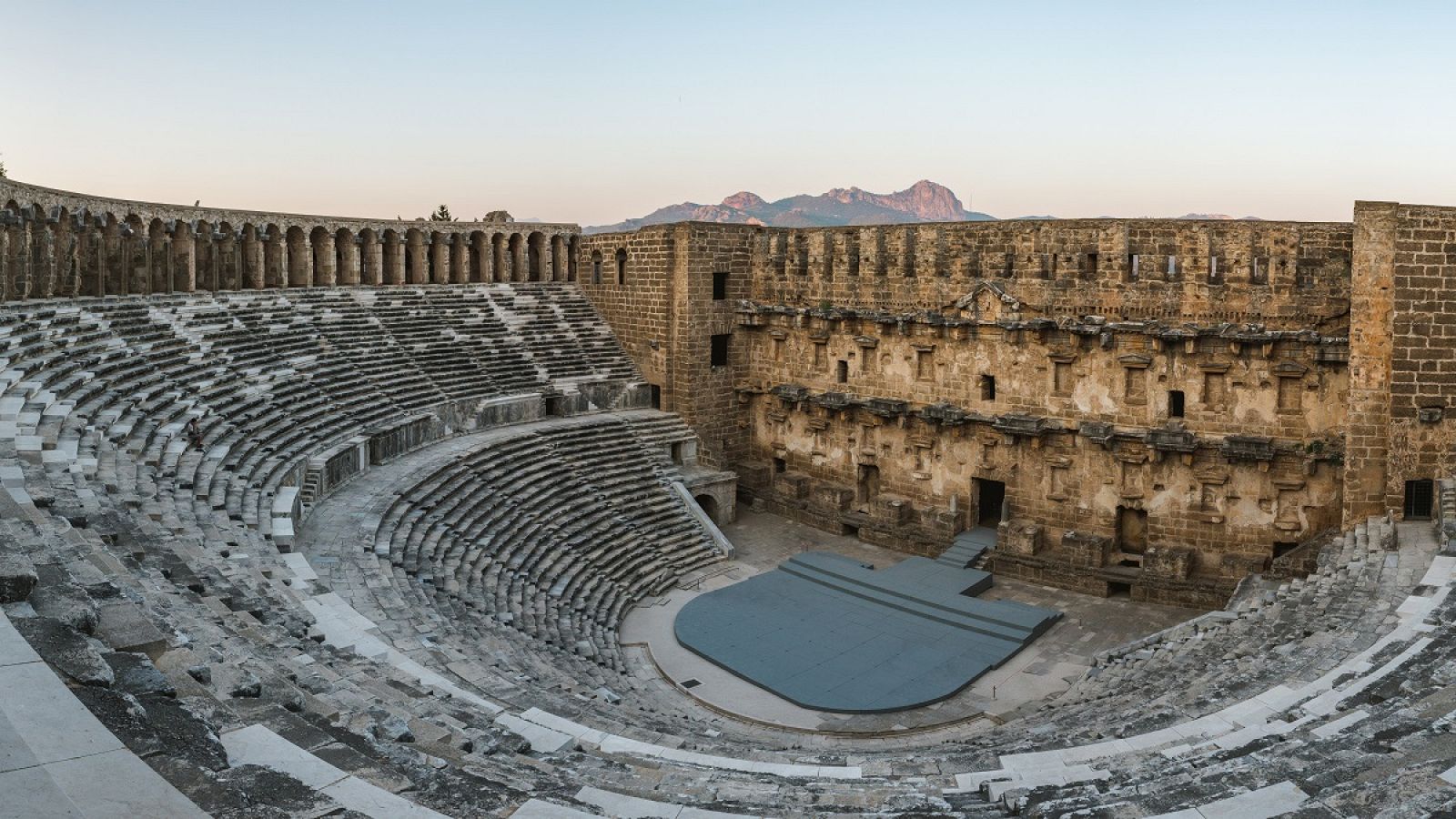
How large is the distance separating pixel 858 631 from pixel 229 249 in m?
16.0

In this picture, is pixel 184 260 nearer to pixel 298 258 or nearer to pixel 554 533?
pixel 298 258

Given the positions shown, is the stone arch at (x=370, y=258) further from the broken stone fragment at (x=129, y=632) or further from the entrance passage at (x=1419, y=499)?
the entrance passage at (x=1419, y=499)

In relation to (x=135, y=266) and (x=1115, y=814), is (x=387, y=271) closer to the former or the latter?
(x=135, y=266)

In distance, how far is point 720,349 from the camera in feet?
86.1

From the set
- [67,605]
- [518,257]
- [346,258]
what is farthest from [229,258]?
[67,605]

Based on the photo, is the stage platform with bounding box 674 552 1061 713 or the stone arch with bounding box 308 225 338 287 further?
the stone arch with bounding box 308 225 338 287

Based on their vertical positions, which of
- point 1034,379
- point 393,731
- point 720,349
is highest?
point 720,349

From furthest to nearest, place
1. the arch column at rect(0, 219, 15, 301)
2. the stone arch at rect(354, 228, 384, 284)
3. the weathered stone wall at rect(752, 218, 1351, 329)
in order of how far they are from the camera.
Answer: the stone arch at rect(354, 228, 384, 284), the weathered stone wall at rect(752, 218, 1351, 329), the arch column at rect(0, 219, 15, 301)

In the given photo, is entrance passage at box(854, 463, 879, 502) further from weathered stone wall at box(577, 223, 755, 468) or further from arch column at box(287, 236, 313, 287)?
arch column at box(287, 236, 313, 287)

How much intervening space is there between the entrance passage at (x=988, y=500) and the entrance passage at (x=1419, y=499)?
7.68 meters

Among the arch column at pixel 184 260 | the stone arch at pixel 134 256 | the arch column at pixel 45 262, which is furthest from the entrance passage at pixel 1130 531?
the arch column at pixel 45 262

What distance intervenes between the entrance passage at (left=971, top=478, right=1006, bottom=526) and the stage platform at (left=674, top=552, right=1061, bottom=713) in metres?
2.27

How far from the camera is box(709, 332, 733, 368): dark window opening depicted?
2609 centimetres

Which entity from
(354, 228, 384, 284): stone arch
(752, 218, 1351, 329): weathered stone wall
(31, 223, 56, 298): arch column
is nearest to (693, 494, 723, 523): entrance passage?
(752, 218, 1351, 329): weathered stone wall
